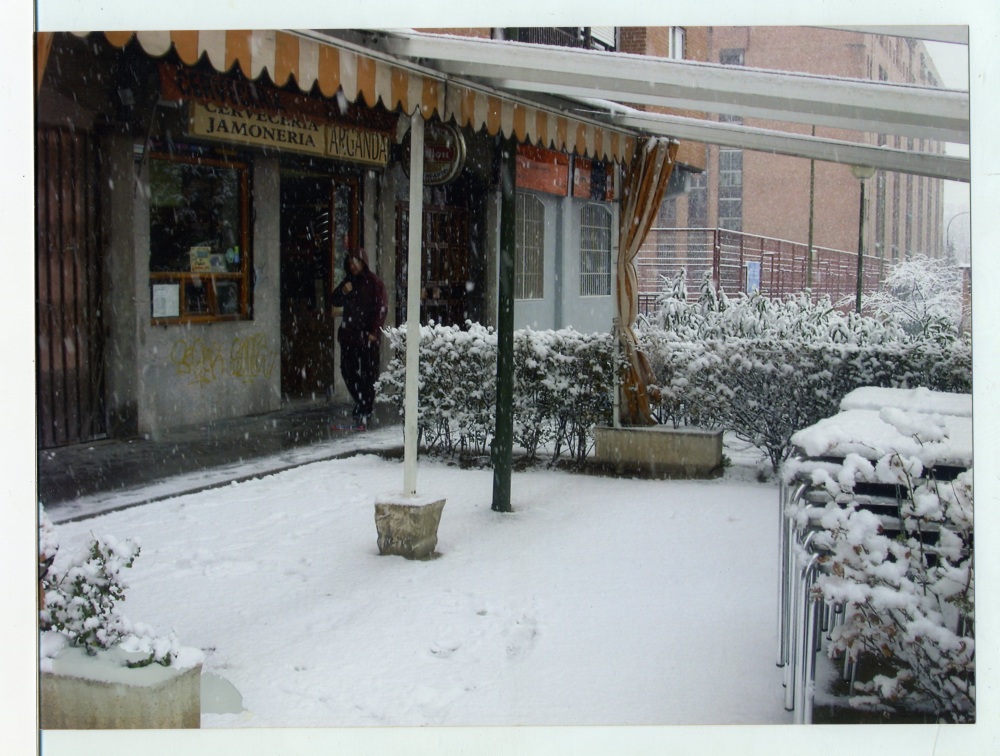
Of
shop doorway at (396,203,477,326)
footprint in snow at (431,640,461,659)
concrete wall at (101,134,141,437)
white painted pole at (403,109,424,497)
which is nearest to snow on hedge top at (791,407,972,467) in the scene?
footprint in snow at (431,640,461,659)

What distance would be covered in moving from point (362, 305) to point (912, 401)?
20.1 feet

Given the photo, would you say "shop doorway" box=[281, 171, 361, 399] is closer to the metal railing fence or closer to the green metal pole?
the green metal pole

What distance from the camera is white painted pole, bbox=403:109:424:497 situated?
5641 millimetres

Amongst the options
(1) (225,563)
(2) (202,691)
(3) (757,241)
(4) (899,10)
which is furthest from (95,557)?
(3) (757,241)

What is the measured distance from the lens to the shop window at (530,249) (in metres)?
16.0

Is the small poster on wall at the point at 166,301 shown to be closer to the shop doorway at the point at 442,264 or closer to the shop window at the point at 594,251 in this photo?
the shop doorway at the point at 442,264

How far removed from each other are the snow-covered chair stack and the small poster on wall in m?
6.68

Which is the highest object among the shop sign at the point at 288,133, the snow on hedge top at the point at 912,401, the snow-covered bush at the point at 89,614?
the shop sign at the point at 288,133

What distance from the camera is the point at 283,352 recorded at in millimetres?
11875

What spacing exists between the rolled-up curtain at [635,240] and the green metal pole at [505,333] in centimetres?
172

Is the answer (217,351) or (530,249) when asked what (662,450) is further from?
(530,249)

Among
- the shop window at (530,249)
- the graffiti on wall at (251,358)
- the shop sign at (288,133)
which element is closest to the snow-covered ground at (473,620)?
the graffiti on wall at (251,358)

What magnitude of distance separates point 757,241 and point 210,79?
1993 centimetres

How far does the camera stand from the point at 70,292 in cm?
823
